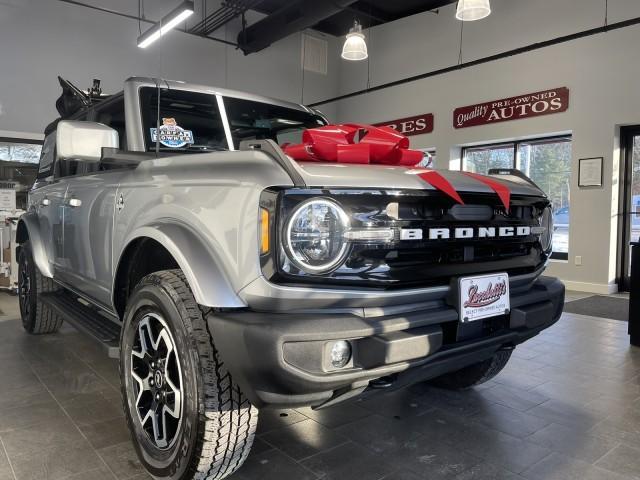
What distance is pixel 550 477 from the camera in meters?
1.78

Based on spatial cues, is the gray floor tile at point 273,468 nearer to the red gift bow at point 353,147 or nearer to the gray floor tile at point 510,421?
the gray floor tile at point 510,421

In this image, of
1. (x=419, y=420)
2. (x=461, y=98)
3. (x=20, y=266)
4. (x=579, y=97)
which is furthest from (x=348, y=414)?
(x=461, y=98)

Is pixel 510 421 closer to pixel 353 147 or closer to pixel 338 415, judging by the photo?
pixel 338 415

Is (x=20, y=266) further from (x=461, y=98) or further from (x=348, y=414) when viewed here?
(x=461, y=98)

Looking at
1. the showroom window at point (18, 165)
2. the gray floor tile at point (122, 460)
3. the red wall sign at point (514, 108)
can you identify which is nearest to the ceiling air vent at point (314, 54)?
the red wall sign at point (514, 108)

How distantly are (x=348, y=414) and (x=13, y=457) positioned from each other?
4.51 ft

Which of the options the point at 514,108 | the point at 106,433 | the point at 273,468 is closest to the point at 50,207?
the point at 106,433

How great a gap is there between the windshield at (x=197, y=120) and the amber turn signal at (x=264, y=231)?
913 mm

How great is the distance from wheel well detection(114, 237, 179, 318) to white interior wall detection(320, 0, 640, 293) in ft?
22.8

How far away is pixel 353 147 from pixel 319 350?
868 mm

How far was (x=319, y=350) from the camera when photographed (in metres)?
1.26

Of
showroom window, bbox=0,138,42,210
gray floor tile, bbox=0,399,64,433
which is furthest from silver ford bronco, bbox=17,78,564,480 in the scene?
showroom window, bbox=0,138,42,210

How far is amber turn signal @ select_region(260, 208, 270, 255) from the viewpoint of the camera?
1.32m

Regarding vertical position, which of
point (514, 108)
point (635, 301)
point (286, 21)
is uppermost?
point (286, 21)
